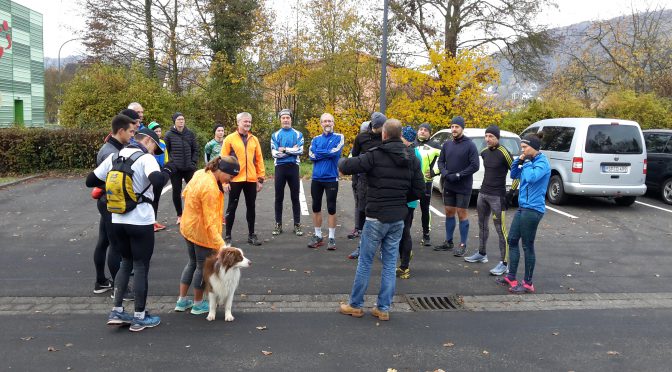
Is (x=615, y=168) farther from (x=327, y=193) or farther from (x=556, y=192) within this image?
(x=327, y=193)

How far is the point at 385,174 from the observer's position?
191 inches

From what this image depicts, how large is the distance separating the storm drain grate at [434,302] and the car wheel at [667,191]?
912cm

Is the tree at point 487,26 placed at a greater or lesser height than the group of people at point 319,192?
greater

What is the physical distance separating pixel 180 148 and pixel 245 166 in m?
1.54

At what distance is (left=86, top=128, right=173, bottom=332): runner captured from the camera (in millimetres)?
4414

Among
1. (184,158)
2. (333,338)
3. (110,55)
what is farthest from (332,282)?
(110,55)

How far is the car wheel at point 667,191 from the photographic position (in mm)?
12047

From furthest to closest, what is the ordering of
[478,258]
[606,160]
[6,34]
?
1. [6,34]
2. [606,160]
3. [478,258]

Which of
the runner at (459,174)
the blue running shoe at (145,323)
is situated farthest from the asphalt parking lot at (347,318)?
the runner at (459,174)

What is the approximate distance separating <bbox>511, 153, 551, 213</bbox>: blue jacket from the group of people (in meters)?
0.01

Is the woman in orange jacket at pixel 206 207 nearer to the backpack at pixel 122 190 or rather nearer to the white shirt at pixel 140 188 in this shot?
the white shirt at pixel 140 188

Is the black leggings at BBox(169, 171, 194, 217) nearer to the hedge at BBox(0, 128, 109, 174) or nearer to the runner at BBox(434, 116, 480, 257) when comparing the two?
the runner at BBox(434, 116, 480, 257)

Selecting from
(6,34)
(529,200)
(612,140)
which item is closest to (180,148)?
(529,200)

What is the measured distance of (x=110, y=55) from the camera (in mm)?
26469
